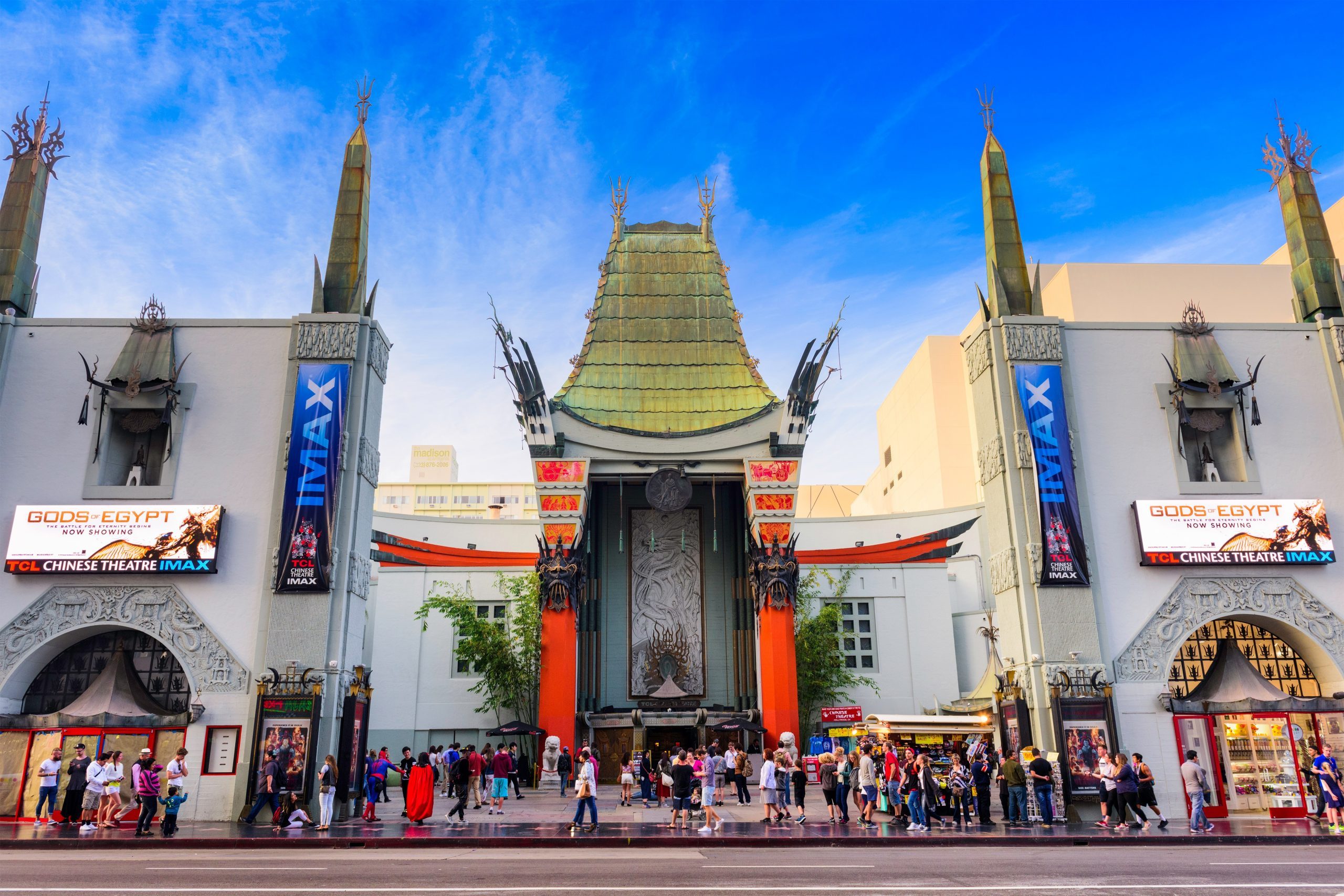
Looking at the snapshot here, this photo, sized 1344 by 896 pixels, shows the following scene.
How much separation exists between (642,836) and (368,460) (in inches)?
457

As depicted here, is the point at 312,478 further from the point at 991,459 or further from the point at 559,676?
the point at 991,459

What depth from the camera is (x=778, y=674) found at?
3400 centimetres

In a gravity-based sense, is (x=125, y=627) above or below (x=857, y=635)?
below

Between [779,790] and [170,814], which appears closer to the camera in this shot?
[170,814]

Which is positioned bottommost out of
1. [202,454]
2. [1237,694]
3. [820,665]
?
[1237,694]

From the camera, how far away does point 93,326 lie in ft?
77.5

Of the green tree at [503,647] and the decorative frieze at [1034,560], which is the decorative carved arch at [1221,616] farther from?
the green tree at [503,647]

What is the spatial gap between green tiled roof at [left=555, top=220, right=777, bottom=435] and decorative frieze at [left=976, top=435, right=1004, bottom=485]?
41.8 ft

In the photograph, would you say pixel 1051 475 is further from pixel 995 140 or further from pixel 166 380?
pixel 166 380

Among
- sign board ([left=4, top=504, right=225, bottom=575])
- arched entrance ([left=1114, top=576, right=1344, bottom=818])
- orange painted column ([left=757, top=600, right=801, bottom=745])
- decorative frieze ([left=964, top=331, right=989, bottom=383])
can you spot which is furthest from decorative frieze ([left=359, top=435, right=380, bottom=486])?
arched entrance ([left=1114, top=576, right=1344, bottom=818])

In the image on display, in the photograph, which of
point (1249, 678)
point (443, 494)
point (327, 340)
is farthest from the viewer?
point (443, 494)

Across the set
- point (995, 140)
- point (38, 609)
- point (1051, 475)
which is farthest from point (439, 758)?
point (995, 140)

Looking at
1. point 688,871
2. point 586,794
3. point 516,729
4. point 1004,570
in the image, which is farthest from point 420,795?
point 1004,570

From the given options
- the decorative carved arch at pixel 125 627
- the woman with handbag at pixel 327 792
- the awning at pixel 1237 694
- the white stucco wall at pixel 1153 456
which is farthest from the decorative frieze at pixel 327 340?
the awning at pixel 1237 694
